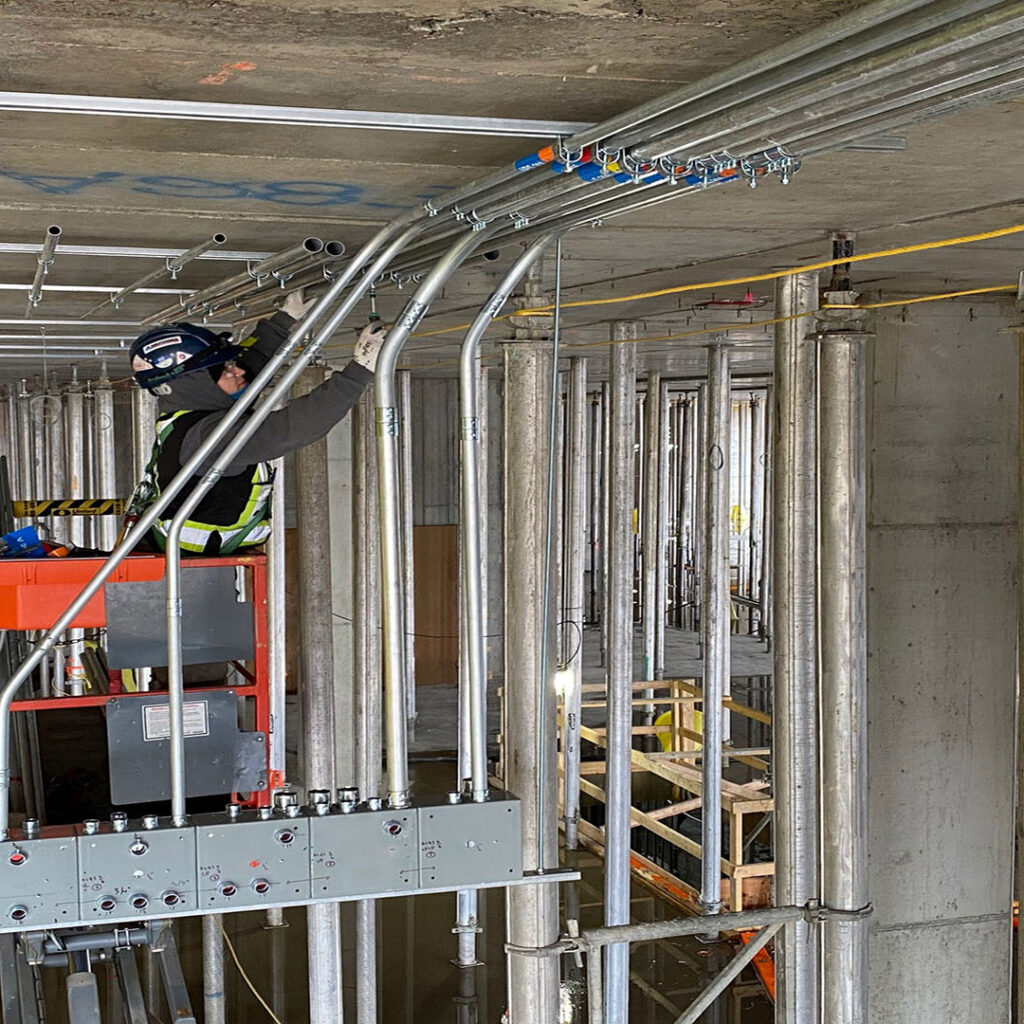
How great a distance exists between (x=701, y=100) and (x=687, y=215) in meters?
2.32

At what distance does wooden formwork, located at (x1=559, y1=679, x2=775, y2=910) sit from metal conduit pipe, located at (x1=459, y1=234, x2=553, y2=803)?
246 inches

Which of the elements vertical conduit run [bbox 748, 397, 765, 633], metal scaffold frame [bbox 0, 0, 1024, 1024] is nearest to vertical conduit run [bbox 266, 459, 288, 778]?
metal scaffold frame [bbox 0, 0, 1024, 1024]

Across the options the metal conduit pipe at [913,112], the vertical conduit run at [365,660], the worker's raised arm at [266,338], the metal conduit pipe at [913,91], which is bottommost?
the vertical conduit run at [365,660]

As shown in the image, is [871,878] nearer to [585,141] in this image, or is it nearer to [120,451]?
[585,141]

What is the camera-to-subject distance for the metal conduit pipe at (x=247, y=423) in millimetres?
3879

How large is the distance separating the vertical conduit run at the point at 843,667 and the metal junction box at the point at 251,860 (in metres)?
2.63

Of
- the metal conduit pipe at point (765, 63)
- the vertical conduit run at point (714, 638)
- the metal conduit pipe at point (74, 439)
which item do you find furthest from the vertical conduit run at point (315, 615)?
the metal conduit pipe at point (74, 439)

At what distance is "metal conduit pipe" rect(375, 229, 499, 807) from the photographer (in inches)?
153

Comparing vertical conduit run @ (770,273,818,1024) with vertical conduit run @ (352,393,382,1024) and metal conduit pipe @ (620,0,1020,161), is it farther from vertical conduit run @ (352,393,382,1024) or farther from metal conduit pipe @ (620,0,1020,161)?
vertical conduit run @ (352,393,382,1024)

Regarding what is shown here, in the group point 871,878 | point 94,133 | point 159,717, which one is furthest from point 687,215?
point 871,878

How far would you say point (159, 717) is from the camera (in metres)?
4.73

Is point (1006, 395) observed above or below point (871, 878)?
above

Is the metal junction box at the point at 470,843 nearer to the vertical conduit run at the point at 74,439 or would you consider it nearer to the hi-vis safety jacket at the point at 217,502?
the hi-vis safety jacket at the point at 217,502

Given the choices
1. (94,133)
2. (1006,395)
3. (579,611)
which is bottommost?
(579,611)
